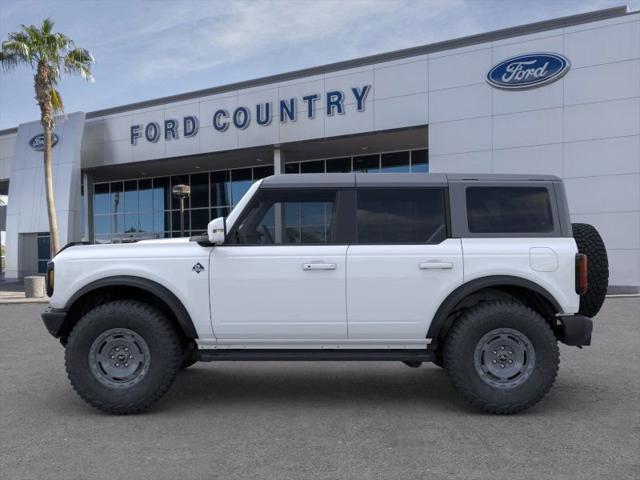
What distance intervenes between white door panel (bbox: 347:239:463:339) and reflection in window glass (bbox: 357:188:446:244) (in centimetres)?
18

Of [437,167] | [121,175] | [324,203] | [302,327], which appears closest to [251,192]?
[324,203]

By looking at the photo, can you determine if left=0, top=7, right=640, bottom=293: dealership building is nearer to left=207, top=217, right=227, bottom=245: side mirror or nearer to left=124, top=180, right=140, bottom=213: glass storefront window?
left=124, top=180, right=140, bottom=213: glass storefront window

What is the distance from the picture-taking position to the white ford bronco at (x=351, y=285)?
14.9 feet

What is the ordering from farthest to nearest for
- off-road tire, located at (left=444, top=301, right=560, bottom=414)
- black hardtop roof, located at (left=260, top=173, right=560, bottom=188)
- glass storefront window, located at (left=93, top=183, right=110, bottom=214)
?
glass storefront window, located at (left=93, top=183, right=110, bottom=214) → black hardtop roof, located at (left=260, top=173, right=560, bottom=188) → off-road tire, located at (left=444, top=301, right=560, bottom=414)

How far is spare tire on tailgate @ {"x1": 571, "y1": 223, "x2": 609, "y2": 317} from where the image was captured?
4.84 m

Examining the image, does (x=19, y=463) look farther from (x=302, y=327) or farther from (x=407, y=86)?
(x=407, y=86)

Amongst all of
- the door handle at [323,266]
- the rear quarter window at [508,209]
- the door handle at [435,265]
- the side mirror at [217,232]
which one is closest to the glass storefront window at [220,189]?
the side mirror at [217,232]

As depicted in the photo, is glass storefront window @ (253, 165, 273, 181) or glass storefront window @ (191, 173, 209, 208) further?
glass storefront window @ (191, 173, 209, 208)

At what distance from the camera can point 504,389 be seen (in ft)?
14.7

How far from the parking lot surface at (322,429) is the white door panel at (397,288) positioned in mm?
795

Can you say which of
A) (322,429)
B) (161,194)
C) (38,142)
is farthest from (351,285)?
(38,142)

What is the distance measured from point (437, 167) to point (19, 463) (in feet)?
54.1

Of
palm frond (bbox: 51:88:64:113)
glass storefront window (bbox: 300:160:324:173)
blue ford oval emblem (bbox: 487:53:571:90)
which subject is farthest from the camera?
glass storefront window (bbox: 300:160:324:173)

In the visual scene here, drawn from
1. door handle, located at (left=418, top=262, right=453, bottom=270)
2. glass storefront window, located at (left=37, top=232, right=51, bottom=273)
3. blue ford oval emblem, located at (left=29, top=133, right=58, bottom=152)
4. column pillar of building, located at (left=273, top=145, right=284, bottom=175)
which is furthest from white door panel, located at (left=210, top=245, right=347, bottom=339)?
blue ford oval emblem, located at (left=29, top=133, right=58, bottom=152)
